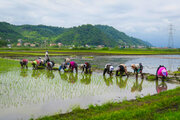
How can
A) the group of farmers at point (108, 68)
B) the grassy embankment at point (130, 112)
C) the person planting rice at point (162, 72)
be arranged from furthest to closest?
the group of farmers at point (108, 68), the person planting rice at point (162, 72), the grassy embankment at point (130, 112)

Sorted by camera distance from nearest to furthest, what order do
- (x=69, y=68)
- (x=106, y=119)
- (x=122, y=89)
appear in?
(x=106, y=119) < (x=122, y=89) < (x=69, y=68)

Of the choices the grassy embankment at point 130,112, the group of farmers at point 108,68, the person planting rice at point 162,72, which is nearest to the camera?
the grassy embankment at point 130,112

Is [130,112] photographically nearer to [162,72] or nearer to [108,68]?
[162,72]

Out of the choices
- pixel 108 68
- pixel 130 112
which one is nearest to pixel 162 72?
pixel 108 68

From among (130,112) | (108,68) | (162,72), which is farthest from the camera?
(108,68)

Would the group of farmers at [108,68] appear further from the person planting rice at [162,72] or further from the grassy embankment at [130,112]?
the grassy embankment at [130,112]

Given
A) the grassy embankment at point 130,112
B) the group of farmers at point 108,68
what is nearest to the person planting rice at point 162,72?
the group of farmers at point 108,68

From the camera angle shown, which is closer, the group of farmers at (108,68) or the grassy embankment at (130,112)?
the grassy embankment at (130,112)

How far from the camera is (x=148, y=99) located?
285 inches

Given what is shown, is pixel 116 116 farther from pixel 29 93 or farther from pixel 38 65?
pixel 38 65

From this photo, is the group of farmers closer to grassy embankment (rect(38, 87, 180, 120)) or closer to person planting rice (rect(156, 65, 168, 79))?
person planting rice (rect(156, 65, 168, 79))

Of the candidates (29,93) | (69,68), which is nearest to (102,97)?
(29,93)

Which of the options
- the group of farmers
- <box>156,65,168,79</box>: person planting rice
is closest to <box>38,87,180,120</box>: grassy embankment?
<box>156,65,168,79</box>: person planting rice

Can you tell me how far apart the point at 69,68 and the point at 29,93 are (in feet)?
25.8
